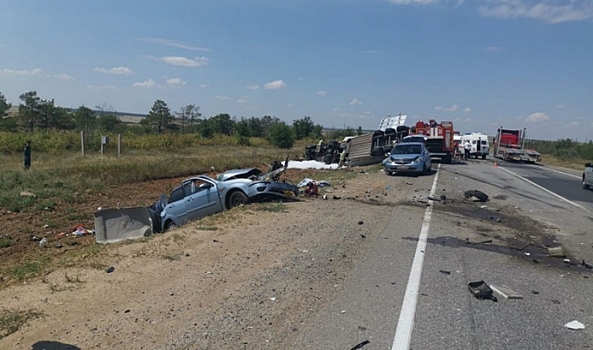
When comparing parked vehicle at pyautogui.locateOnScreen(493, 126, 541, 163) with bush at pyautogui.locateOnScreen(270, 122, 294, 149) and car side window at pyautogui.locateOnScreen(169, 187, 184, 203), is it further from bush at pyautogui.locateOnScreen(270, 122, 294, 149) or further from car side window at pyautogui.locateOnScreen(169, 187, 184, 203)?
car side window at pyautogui.locateOnScreen(169, 187, 184, 203)

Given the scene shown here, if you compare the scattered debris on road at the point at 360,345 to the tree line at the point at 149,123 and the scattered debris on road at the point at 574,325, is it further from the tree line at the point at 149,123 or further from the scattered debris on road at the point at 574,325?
the tree line at the point at 149,123

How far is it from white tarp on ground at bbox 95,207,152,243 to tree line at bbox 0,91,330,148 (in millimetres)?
34811

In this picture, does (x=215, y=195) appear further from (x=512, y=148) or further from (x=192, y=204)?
(x=512, y=148)

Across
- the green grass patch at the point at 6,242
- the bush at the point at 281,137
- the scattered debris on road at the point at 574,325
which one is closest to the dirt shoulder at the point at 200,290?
the scattered debris on road at the point at 574,325

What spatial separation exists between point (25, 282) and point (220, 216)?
518 centimetres

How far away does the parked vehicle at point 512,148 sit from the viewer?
46.2 m

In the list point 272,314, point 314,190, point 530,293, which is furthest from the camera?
point 314,190

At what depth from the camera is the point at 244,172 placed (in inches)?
542

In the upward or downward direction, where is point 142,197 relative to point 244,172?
downward

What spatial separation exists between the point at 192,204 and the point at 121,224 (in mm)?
2030

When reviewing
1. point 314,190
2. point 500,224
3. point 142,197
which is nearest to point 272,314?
point 500,224

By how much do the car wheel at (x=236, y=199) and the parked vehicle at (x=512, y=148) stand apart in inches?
1577

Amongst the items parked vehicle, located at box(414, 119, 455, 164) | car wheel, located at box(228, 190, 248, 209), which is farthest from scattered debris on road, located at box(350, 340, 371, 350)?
parked vehicle, located at box(414, 119, 455, 164)

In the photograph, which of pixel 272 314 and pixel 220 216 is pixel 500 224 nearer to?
pixel 220 216
